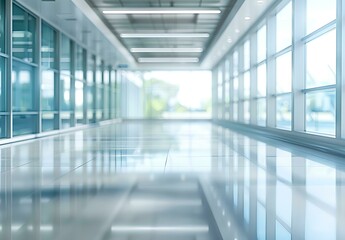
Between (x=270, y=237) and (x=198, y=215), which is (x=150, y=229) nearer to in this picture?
(x=198, y=215)

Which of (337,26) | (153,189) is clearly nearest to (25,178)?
(153,189)

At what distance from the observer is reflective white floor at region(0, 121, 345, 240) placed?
11.3ft

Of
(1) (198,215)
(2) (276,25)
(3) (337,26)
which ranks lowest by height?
(1) (198,215)

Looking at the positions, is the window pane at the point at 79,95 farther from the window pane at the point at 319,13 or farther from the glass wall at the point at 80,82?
the window pane at the point at 319,13

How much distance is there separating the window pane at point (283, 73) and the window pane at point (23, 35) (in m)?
10.1

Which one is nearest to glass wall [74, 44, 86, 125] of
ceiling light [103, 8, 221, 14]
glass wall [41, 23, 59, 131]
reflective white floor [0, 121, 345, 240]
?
glass wall [41, 23, 59, 131]

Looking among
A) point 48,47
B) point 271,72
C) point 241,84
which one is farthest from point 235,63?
point 48,47

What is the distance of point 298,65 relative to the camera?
1303 centimetres

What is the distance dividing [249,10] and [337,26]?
6.49 m

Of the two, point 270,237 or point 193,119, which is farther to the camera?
point 193,119

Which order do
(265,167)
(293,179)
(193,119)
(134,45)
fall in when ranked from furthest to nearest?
(193,119)
(134,45)
(265,167)
(293,179)

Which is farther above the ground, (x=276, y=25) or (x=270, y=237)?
(x=276, y=25)

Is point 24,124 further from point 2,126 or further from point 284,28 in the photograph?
point 284,28

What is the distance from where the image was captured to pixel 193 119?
4334cm
